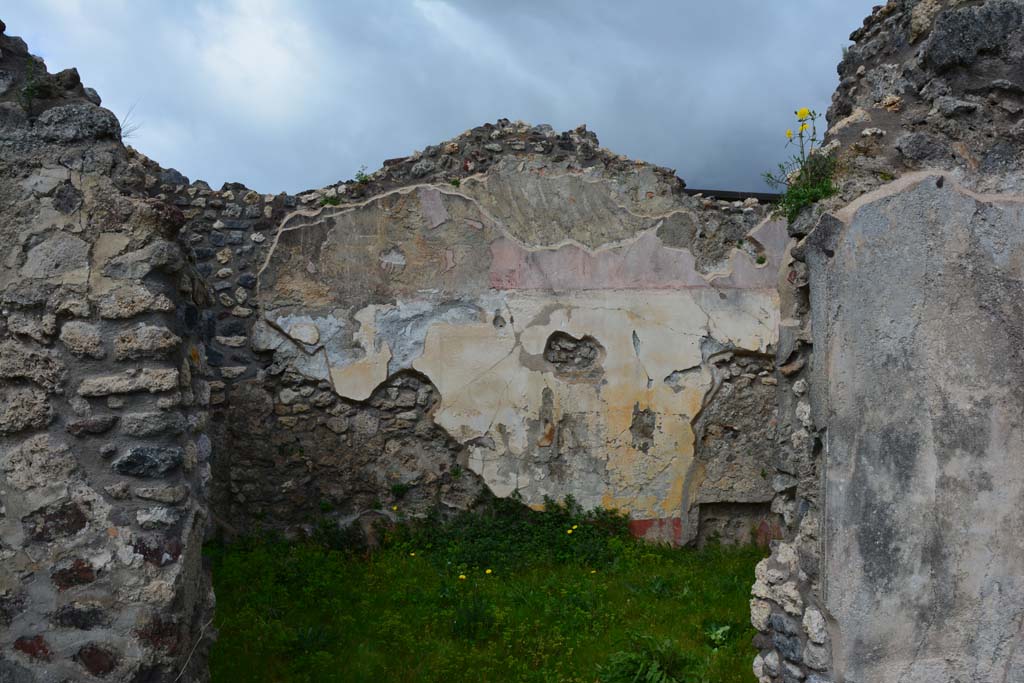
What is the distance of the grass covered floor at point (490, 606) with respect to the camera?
3.64 meters

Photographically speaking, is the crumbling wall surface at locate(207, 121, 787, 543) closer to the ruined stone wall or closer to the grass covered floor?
the ruined stone wall

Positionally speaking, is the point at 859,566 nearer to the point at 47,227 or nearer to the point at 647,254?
the point at 47,227

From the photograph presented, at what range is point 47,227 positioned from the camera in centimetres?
259

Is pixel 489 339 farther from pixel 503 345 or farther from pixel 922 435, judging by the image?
pixel 922 435

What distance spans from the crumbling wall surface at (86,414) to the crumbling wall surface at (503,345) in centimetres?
269

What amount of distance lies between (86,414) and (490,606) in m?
2.35

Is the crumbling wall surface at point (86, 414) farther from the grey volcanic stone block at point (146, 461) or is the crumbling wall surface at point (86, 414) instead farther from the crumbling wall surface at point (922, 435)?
the crumbling wall surface at point (922, 435)

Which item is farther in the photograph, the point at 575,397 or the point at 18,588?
the point at 575,397

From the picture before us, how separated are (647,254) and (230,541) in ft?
11.7

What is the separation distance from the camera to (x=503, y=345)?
5.53m

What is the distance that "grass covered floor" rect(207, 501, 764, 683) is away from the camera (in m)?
3.64

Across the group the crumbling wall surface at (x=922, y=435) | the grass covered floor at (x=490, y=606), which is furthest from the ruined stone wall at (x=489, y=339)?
the crumbling wall surface at (x=922, y=435)

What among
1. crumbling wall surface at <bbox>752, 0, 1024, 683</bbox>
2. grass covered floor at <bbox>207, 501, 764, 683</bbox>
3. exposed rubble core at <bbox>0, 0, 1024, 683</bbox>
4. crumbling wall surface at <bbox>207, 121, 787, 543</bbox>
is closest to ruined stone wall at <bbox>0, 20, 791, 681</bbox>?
crumbling wall surface at <bbox>207, 121, 787, 543</bbox>

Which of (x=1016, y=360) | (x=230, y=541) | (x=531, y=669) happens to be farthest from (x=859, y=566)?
(x=230, y=541)
